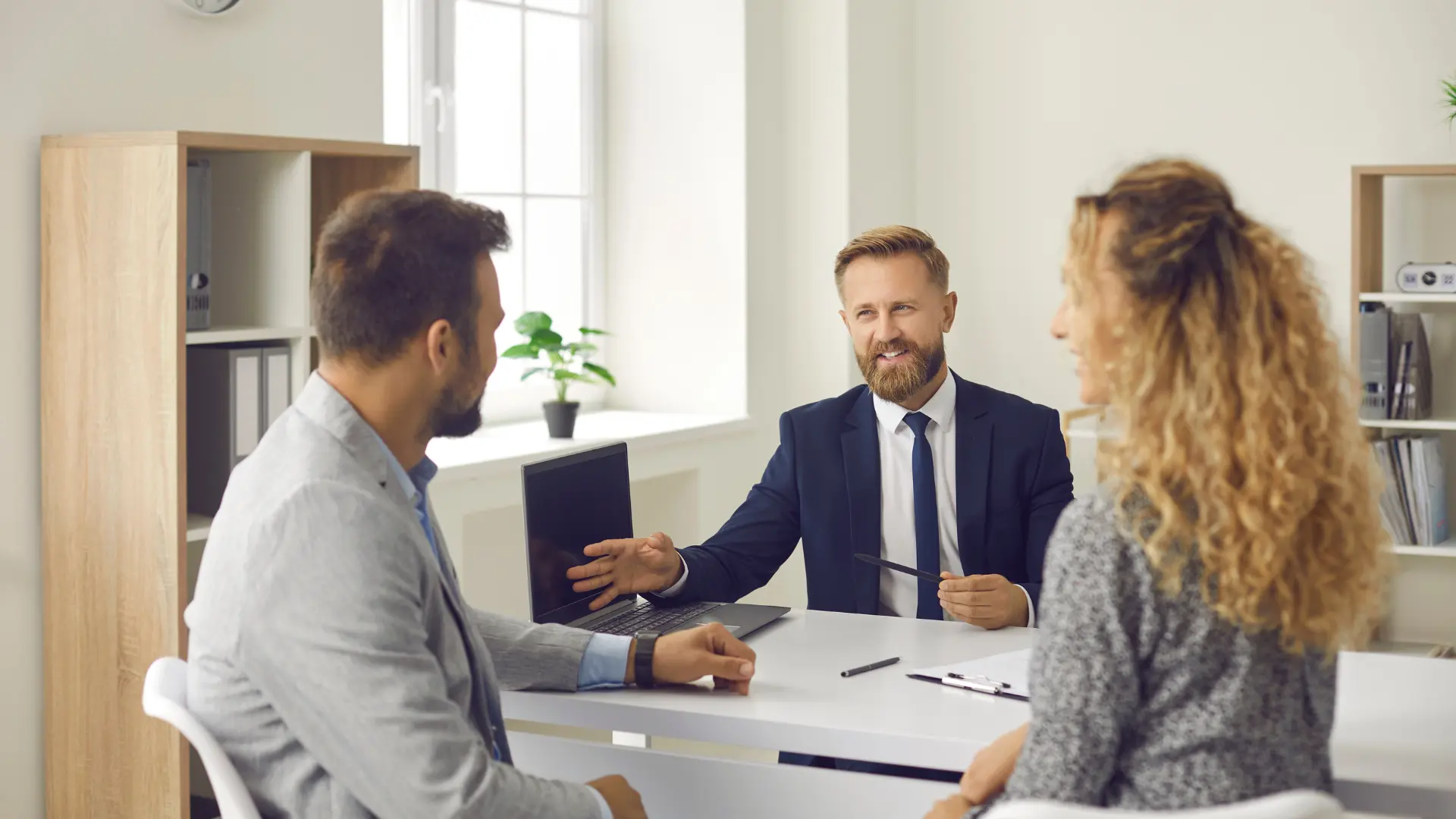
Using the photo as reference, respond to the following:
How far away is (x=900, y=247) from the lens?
8.53 ft

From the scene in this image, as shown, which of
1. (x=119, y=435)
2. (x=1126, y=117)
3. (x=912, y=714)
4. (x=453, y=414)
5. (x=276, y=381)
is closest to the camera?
(x=453, y=414)

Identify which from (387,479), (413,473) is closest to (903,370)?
(413,473)

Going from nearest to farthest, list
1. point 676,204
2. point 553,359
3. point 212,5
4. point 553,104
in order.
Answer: point 212,5, point 553,359, point 553,104, point 676,204

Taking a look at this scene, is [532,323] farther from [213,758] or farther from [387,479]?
[213,758]

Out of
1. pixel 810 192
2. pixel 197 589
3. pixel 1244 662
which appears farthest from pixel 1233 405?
pixel 810 192

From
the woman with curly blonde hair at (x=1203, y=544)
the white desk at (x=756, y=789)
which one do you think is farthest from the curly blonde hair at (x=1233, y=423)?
the white desk at (x=756, y=789)

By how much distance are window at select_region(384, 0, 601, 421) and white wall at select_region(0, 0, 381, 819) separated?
95 centimetres

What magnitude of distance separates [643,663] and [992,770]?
52 centimetres

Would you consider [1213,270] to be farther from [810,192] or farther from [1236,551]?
[810,192]

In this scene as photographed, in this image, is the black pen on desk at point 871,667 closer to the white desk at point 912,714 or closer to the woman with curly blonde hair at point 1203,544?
the white desk at point 912,714

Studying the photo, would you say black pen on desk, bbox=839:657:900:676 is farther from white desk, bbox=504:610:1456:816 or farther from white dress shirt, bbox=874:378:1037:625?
white dress shirt, bbox=874:378:1037:625

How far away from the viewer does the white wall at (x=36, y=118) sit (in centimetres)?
244

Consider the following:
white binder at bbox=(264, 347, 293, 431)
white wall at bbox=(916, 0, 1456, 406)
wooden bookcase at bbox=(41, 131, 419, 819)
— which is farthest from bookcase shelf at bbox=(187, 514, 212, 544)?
white wall at bbox=(916, 0, 1456, 406)

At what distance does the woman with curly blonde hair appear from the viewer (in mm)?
1288
